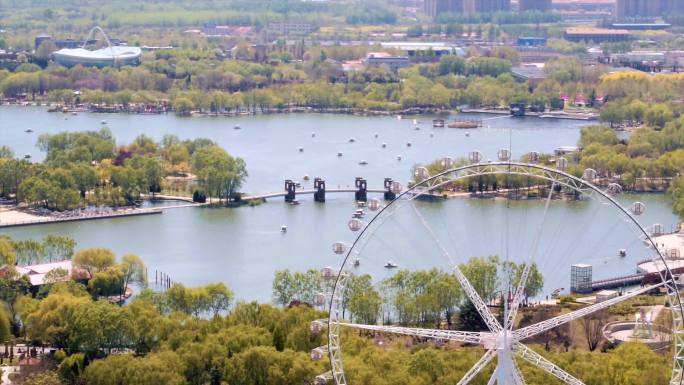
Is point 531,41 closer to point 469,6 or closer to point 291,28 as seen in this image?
point 291,28

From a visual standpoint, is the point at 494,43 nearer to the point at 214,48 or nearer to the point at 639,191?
the point at 214,48

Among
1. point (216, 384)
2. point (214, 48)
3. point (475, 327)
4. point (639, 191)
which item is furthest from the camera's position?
point (214, 48)

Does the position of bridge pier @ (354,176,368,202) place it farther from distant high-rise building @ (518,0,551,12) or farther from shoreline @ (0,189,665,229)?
distant high-rise building @ (518,0,551,12)

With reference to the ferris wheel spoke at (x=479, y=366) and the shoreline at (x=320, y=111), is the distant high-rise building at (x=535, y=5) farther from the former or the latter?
the ferris wheel spoke at (x=479, y=366)

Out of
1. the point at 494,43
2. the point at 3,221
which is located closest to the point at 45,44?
the point at 494,43

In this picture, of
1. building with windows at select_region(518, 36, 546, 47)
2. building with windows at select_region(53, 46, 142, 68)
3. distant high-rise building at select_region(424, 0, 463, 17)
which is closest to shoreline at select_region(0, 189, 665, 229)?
building with windows at select_region(53, 46, 142, 68)
